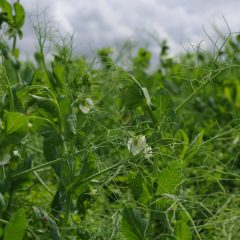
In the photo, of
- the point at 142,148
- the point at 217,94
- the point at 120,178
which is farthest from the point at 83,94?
the point at 217,94

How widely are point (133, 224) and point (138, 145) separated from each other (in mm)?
136

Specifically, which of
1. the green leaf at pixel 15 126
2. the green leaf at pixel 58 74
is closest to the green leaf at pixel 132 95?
the green leaf at pixel 15 126

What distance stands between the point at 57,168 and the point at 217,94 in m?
1.95

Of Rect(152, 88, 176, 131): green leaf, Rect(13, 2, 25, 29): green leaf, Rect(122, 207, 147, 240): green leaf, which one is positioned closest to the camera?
Rect(122, 207, 147, 240): green leaf

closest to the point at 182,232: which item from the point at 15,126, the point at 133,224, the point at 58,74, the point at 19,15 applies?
the point at 133,224

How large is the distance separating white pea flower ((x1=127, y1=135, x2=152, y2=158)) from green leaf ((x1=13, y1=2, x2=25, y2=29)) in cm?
56

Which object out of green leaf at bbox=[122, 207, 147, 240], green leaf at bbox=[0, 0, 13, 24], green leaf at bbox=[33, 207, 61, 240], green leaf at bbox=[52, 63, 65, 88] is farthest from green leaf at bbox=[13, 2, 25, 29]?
green leaf at bbox=[122, 207, 147, 240]

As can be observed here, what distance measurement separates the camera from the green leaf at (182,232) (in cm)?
93

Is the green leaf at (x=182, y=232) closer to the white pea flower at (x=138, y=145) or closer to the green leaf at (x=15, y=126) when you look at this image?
the white pea flower at (x=138, y=145)

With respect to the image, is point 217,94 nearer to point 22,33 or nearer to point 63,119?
point 22,33

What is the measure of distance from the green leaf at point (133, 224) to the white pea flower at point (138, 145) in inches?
3.9

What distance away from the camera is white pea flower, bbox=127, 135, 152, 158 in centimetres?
95

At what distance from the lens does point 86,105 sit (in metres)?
1.08

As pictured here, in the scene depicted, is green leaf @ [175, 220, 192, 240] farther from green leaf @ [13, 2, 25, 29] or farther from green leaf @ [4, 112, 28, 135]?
green leaf @ [13, 2, 25, 29]
